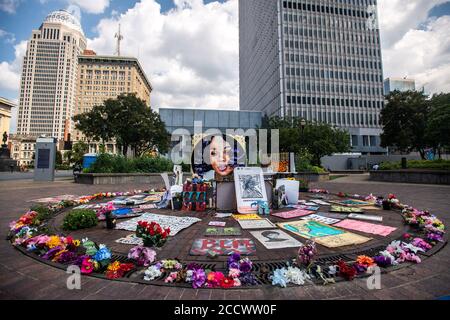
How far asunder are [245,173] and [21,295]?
18.7ft

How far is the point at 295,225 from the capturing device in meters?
5.10

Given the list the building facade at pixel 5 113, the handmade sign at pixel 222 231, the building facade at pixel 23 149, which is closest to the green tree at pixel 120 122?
the handmade sign at pixel 222 231

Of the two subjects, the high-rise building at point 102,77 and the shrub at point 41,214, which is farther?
the high-rise building at point 102,77

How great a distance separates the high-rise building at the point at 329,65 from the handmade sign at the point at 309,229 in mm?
55307

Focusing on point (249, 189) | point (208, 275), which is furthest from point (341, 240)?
point (249, 189)

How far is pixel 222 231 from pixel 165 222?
5.65 feet

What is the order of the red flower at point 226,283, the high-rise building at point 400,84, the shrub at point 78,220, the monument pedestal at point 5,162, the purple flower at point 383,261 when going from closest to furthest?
the red flower at point 226,283 < the purple flower at point 383,261 < the shrub at point 78,220 < the monument pedestal at point 5,162 < the high-rise building at point 400,84

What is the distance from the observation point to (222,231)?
464 cm

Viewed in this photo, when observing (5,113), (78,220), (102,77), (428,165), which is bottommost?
(78,220)

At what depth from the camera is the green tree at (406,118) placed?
3453cm

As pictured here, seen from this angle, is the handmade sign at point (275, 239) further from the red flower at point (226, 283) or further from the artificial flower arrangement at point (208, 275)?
the red flower at point (226, 283)

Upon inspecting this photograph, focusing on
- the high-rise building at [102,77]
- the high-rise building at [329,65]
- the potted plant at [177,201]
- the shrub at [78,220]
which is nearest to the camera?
the shrub at [78,220]

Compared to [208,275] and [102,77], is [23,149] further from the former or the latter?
[208,275]
